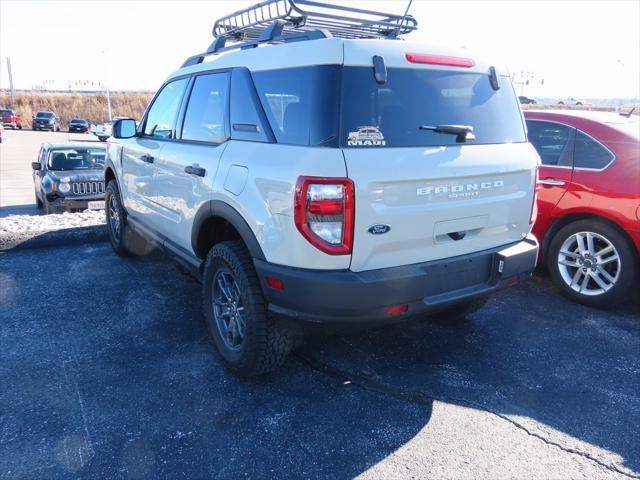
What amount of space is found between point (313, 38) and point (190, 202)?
1510 mm

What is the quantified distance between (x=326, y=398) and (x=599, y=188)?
125 inches

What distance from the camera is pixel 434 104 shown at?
9.48 feet

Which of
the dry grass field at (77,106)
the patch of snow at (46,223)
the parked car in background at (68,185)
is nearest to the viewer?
the patch of snow at (46,223)

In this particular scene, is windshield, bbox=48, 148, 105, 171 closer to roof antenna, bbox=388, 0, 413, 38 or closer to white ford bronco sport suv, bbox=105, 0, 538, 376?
white ford bronco sport suv, bbox=105, 0, 538, 376

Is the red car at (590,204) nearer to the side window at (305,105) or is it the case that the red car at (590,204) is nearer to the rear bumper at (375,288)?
the rear bumper at (375,288)

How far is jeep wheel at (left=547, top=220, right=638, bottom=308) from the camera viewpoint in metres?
4.30

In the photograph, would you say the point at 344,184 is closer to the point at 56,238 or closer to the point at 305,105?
the point at 305,105

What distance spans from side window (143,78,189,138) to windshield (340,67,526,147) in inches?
80.9

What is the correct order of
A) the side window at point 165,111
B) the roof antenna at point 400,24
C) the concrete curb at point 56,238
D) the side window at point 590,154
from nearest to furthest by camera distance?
1. the roof antenna at point 400,24
2. the side window at point 165,111
3. the side window at point 590,154
4. the concrete curb at point 56,238

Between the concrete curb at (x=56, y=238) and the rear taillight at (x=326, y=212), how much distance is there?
4.98 m

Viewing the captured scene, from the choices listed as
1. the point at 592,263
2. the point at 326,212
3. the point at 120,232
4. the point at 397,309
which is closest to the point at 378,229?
the point at 326,212

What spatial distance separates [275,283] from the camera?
2.71 metres

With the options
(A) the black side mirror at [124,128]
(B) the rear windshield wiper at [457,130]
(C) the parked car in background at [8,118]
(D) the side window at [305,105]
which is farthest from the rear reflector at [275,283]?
(C) the parked car in background at [8,118]

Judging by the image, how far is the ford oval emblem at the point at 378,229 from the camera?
256 cm
